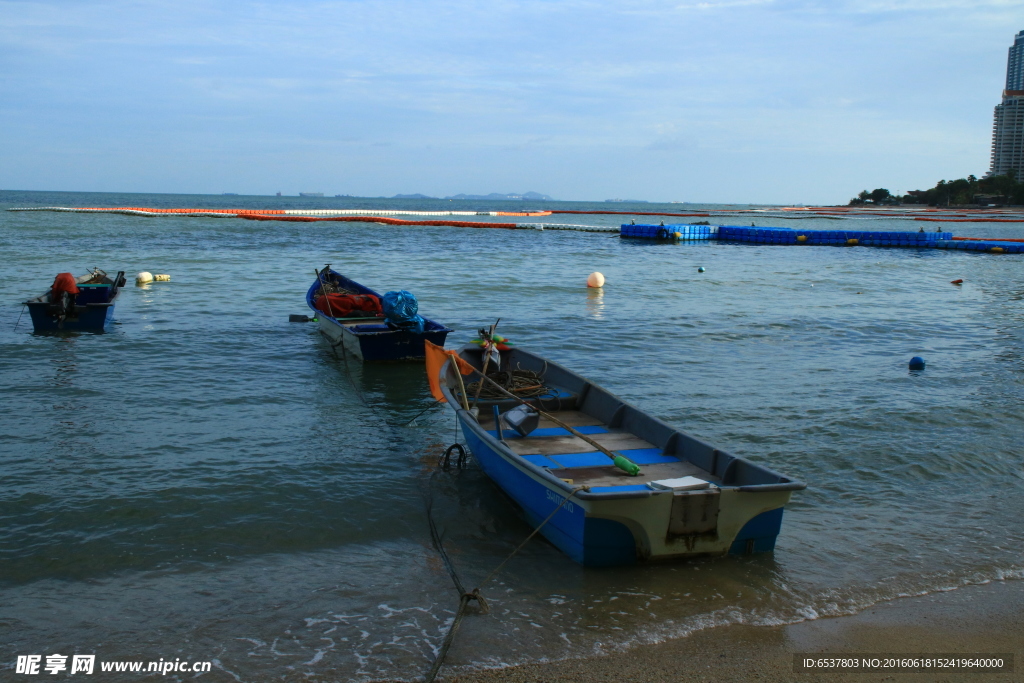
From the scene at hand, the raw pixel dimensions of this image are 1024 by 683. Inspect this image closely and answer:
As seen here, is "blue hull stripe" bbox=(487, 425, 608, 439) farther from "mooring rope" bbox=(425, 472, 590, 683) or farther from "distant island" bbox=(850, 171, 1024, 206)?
"distant island" bbox=(850, 171, 1024, 206)

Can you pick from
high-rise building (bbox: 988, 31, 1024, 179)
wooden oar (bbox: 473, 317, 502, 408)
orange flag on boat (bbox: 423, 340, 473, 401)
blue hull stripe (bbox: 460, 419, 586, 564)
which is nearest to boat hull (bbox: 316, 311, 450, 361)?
wooden oar (bbox: 473, 317, 502, 408)

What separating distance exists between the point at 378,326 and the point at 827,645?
11.6 m

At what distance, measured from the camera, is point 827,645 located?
5.70 metres

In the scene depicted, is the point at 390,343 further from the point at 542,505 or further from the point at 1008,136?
the point at 1008,136

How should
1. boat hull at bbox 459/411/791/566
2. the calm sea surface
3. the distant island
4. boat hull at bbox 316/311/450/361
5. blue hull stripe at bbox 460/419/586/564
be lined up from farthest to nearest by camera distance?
the distant island, boat hull at bbox 316/311/450/361, blue hull stripe at bbox 460/419/586/564, boat hull at bbox 459/411/791/566, the calm sea surface

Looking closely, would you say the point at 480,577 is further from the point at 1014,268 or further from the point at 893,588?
the point at 1014,268

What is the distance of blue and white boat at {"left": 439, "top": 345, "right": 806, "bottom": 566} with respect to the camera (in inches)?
252

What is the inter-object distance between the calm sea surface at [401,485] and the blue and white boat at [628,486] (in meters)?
0.28

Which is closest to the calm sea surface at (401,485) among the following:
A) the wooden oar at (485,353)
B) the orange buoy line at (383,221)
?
the wooden oar at (485,353)

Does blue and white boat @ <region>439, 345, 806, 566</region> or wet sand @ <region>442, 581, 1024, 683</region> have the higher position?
blue and white boat @ <region>439, 345, 806, 566</region>

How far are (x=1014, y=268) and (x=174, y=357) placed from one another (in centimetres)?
3936

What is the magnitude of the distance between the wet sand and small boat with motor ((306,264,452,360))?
9.81 metres

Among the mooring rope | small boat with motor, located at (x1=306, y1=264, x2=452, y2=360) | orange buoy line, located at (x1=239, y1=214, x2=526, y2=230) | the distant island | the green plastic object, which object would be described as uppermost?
the distant island

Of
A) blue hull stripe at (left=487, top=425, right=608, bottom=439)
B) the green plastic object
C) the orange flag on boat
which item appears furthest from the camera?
the orange flag on boat
